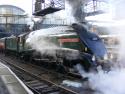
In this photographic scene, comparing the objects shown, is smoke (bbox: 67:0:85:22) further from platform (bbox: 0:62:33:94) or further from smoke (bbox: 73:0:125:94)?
platform (bbox: 0:62:33:94)

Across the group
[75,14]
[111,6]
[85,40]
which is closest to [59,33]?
[75,14]

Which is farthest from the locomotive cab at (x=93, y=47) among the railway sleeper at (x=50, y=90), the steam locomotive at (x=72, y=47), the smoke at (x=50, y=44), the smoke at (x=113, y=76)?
the railway sleeper at (x=50, y=90)

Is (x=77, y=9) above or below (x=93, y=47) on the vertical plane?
above

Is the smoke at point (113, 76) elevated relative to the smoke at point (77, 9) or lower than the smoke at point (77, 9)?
lower

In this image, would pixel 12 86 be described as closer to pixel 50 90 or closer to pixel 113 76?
pixel 50 90

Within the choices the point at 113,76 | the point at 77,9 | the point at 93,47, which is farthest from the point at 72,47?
the point at 113,76

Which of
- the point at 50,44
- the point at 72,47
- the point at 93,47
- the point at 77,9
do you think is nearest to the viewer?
the point at 93,47

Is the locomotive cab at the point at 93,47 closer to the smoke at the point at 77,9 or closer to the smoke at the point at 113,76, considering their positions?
the smoke at the point at 113,76

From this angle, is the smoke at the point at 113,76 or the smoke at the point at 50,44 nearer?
the smoke at the point at 113,76

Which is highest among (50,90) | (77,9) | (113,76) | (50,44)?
(77,9)

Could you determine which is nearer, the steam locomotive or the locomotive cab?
the locomotive cab

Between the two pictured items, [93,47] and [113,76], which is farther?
[93,47]

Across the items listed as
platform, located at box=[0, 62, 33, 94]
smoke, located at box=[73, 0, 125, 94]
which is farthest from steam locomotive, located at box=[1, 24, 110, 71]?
platform, located at box=[0, 62, 33, 94]

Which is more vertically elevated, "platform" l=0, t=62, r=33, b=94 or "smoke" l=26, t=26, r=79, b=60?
"smoke" l=26, t=26, r=79, b=60
